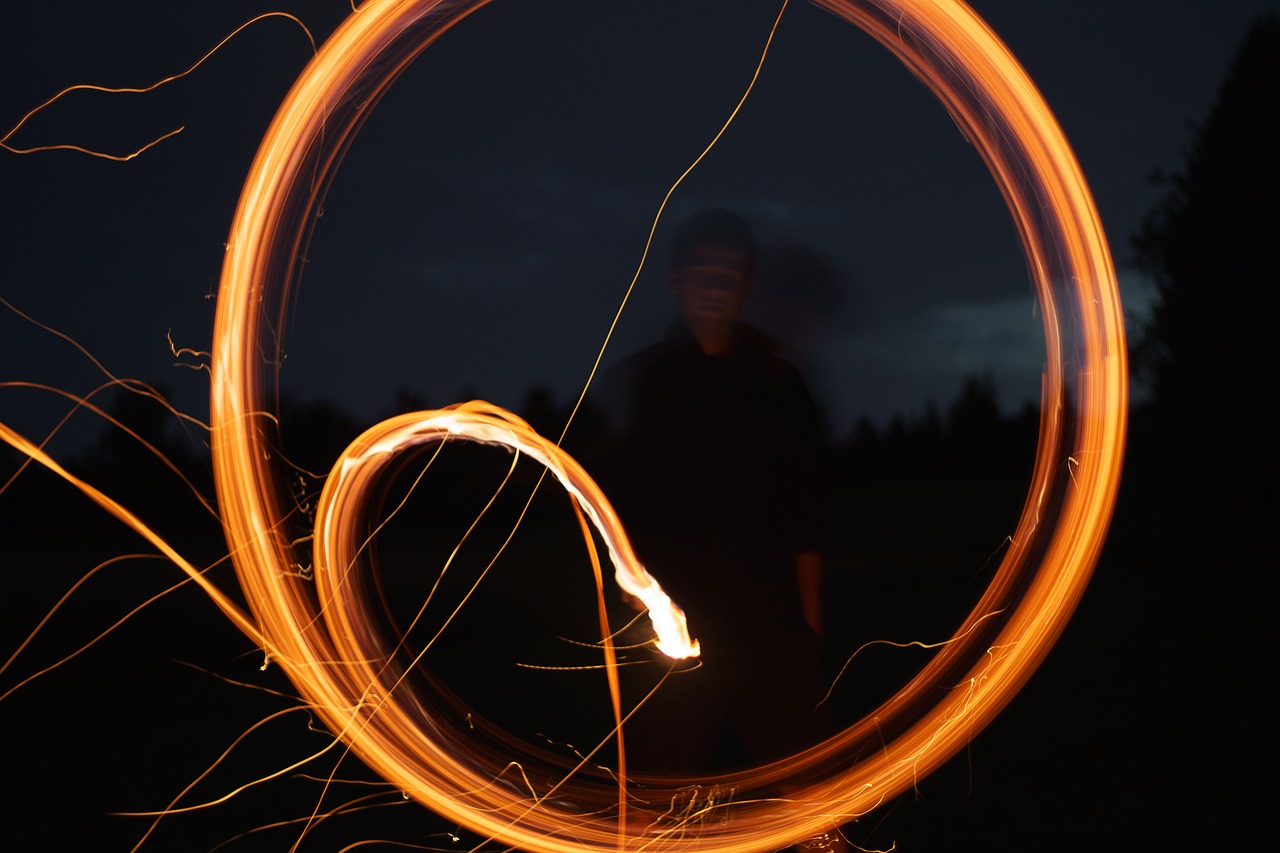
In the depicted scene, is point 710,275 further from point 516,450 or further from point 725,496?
point 516,450

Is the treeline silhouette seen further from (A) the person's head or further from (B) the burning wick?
(A) the person's head

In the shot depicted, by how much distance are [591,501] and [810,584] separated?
0.63 metres

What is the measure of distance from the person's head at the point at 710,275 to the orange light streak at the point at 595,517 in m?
0.53

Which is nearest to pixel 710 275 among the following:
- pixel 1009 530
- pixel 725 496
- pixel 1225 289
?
pixel 725 496

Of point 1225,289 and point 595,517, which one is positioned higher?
point 1225,289

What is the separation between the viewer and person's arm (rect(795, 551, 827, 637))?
2713 mm

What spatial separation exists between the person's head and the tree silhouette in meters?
6.28

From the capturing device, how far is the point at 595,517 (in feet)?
9.18

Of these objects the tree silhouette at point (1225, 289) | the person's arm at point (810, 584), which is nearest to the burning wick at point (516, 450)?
the person's arm at point (810, 584)

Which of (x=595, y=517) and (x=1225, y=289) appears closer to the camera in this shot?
(x=595, y=517)

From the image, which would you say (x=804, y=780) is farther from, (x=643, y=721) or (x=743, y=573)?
(x=743, y=573)

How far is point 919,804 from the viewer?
3.37m

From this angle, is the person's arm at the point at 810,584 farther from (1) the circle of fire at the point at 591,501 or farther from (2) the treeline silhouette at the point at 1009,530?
(2) the treeline silhouette at the point at 1009,530

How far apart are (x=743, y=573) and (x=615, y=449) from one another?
693 millimetres
